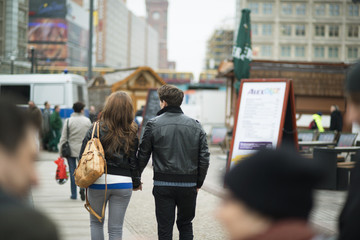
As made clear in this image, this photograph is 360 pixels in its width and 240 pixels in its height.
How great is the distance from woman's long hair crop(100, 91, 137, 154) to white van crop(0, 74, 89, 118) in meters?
18.2

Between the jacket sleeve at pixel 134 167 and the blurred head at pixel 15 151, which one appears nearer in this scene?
the blurred head at pixel 15 151

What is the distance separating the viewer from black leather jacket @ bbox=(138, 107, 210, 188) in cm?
469

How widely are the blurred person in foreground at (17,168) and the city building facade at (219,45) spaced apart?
99.5 m

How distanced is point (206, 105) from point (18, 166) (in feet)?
99.0

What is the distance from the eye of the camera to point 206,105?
104ft

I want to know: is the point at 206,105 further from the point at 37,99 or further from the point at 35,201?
the point at 35,201

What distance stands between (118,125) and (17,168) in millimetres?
3185

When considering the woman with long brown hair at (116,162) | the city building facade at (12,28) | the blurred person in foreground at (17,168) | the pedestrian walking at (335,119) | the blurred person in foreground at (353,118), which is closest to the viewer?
the blurred person in foreground at (17,168)

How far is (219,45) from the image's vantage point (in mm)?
116312

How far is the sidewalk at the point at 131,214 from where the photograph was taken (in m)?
6.54

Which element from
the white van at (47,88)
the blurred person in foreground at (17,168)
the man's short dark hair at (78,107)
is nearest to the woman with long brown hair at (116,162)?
the blurred person in foreground at (17,168)

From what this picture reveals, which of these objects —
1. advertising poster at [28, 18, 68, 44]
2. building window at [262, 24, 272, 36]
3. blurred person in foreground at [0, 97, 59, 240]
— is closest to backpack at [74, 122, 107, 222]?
blurred person in foreground at [0, 97, 59, 240]

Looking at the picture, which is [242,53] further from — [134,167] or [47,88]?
[47,88]

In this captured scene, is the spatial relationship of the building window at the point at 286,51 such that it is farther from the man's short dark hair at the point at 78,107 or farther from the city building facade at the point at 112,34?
the city building facade at the point at 112,34
